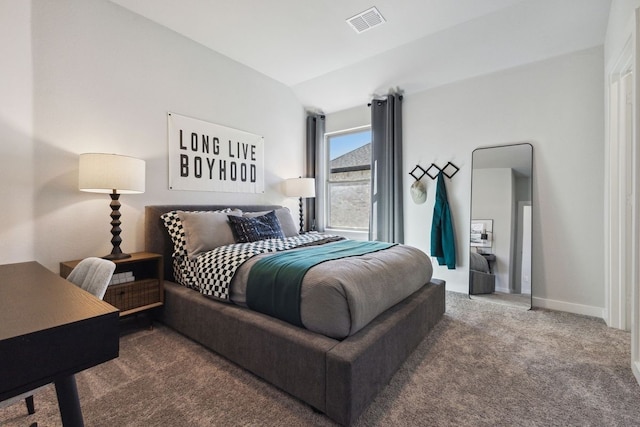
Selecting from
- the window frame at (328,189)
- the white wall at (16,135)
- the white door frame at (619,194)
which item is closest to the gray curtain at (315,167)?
the window frame at (328,189)

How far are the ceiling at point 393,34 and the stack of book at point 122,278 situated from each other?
92.7 inches

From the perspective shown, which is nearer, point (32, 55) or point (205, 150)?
point (32, 55)

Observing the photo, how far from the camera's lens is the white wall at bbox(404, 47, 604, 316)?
2651mm

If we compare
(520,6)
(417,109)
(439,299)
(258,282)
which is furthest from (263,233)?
(520,6)

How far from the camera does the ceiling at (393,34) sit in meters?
2.50

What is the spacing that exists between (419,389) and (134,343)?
204 centimetres

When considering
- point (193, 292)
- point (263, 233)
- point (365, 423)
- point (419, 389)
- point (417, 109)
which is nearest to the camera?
point (365, 423)

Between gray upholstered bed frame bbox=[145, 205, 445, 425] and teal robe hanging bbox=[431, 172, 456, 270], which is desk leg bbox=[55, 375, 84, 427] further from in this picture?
teal robe hanging bbox=[431, 172, 456, 270]

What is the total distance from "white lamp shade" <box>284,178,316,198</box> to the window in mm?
660

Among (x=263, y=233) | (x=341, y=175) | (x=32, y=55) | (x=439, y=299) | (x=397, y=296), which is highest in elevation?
(x=32, y=55)

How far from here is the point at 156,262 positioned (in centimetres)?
245

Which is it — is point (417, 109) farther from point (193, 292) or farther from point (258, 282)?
point (193, 292)

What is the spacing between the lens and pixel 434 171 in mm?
3518

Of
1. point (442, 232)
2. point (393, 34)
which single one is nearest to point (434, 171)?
point (442, 232)
